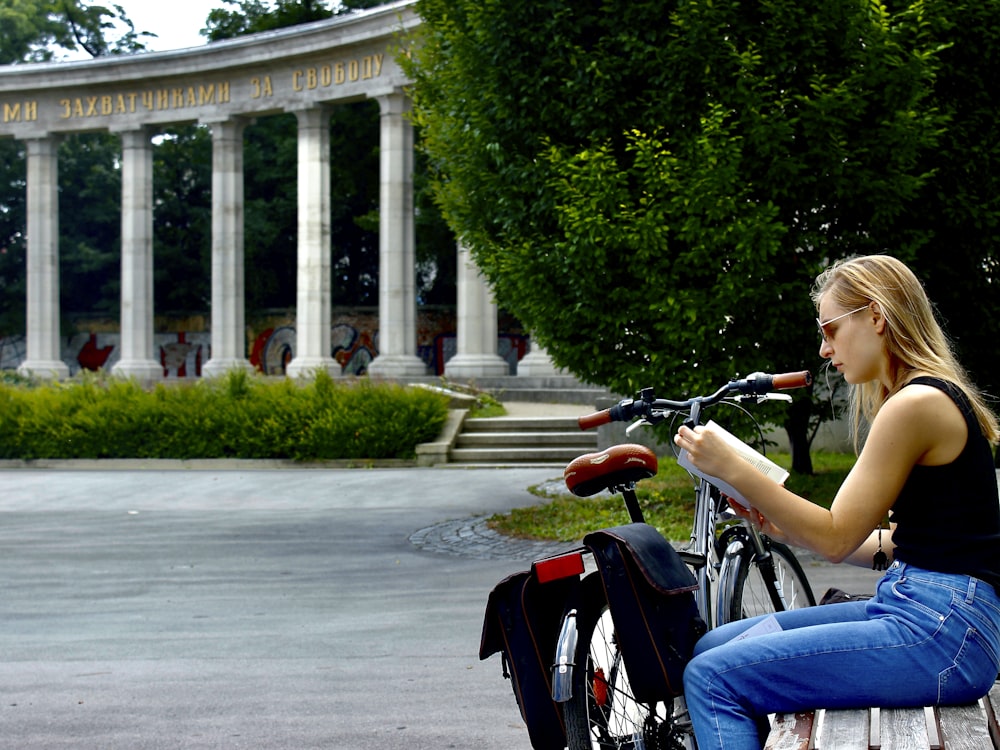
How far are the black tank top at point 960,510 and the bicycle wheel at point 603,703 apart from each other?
39.3 inches

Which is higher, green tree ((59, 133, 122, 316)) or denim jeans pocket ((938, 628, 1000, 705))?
green tree ((59, 133, 122, 316))

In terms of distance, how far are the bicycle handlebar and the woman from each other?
3.10 feet

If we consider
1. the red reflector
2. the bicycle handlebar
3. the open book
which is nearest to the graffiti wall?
the bicycle handlebar

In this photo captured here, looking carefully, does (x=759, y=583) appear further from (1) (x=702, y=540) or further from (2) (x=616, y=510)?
(2) (x=616, y=510)

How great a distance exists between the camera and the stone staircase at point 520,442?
73.2 feet

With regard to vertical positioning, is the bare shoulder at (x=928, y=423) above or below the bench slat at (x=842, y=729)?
above

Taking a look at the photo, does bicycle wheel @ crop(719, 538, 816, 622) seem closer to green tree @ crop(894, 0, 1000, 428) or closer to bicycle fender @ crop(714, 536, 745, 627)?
bicycle fender @ crop(714, 536, 745, 627)

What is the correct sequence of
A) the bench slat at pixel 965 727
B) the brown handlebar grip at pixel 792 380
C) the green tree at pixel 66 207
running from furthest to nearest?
1. the green tree at pixel 66 207
2. the brown handlebar grip at pixel 792 380
3. the bench slat at pixel 965 727

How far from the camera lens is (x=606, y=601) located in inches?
149

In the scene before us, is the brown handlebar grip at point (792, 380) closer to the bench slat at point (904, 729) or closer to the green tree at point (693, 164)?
the bench slat at point (904, 729)

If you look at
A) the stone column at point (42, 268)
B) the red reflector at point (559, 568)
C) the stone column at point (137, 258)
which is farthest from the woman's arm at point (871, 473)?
the stone column at point (42, 268)

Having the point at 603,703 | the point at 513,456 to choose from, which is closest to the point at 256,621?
the point at 603,703

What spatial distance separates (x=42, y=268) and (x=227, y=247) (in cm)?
768

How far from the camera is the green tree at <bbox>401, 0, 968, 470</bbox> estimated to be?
11.9m
